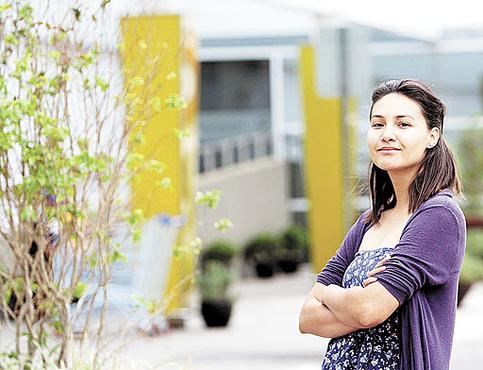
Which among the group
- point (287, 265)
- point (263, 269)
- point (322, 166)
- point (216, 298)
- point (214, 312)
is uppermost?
point (322, 166)

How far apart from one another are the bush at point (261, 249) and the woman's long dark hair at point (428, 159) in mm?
19272

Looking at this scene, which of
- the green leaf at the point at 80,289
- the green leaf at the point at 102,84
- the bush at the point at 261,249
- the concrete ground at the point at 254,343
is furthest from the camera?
the bush at the point at 261,249

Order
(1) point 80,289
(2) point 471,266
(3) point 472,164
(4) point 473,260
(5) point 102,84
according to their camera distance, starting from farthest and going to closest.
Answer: (3) point 472,164 < (4) point 473,260 < (2) point 471,266 < (1) point 80,289 < (5) point 102,84

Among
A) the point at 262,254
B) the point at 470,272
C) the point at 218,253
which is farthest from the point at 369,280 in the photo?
the point at 262,254

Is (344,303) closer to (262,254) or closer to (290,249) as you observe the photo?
(262,254)

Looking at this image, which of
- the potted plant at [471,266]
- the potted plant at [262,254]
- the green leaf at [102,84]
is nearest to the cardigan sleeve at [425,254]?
the green leaf at [102,84]

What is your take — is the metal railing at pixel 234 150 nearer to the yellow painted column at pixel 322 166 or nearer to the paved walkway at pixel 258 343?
the yellow painted column at pixel 322 166

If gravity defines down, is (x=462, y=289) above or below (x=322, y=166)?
below

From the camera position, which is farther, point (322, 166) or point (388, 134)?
point (322, 166)

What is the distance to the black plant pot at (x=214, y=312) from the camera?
43.7 feet

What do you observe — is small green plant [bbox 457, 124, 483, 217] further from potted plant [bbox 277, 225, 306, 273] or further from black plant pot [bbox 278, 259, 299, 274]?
black plant pot [bbox 278, 259, 299, 274]

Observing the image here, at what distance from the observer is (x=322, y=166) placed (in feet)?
61.8

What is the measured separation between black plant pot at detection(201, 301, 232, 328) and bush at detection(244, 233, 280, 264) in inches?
359

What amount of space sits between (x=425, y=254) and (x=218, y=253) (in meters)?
18.1
